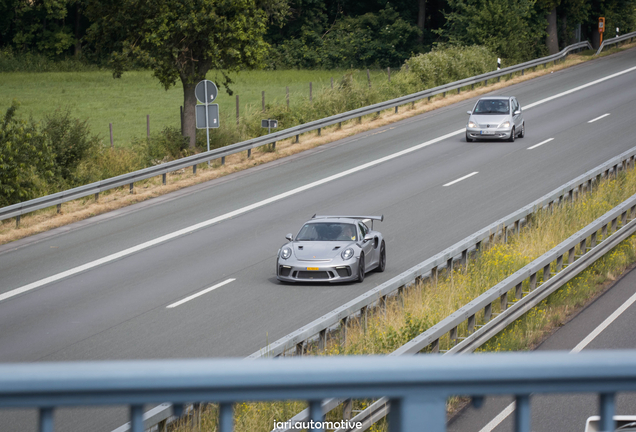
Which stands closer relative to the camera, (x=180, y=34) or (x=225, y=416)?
(x=225, y=416)

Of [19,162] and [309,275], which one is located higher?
[19,162]

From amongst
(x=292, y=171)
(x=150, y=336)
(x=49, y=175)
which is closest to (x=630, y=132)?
(x=292, y=171)

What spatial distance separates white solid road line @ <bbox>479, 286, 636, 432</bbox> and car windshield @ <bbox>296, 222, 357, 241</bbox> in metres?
5.35

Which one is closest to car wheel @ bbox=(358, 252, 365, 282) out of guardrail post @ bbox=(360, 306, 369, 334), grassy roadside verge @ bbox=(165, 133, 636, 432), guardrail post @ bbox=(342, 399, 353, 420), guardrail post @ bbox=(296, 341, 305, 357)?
grassy roadside verge @ bbox=(165, 133, 636, 432)

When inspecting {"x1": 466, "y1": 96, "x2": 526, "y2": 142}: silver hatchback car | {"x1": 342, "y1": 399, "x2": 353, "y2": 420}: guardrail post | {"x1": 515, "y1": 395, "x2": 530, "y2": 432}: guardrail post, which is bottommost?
{"x1": 342, "y1": 399, "x2": 353, "y2": 420}: guardrail post

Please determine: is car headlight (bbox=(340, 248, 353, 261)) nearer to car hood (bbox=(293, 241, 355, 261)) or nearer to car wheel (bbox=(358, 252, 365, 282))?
car hood (bbox=(293, 241, 355, 261))

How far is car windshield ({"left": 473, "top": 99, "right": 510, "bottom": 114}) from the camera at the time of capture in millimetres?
29391

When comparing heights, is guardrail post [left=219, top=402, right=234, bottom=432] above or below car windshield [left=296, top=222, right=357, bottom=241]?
above

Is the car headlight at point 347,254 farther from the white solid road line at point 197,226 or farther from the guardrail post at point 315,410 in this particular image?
the guardrail post at point 315,410

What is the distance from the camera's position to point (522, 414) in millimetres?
2582

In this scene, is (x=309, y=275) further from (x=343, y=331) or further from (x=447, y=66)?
(x=447, y=66)

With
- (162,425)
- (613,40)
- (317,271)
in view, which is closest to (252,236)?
(317,271)

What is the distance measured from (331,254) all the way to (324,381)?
12.7m

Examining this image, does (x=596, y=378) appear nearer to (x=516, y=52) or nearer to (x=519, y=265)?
(x=519, y=265)
